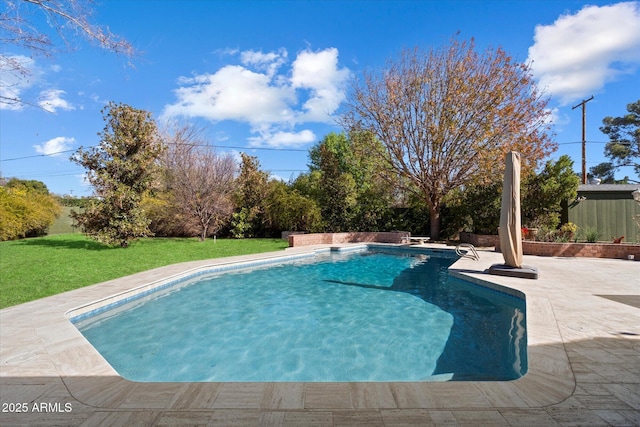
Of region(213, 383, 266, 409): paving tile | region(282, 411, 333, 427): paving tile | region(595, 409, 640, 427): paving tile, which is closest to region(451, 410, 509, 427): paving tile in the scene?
region(595, 409, 640, 427): paving tile

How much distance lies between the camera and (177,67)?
1917cm

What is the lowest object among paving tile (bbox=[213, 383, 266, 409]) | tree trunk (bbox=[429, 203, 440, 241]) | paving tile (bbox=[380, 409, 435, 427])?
paving tile (bbox=[213, 383, 266, 409])

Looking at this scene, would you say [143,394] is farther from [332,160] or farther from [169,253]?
[332,160]

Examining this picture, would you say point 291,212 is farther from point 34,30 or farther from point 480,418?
point 480,418

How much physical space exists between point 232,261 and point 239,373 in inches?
290

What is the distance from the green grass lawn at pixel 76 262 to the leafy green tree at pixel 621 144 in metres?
34.2

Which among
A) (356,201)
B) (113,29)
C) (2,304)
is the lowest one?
(2,304)

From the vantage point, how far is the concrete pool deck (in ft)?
8.04

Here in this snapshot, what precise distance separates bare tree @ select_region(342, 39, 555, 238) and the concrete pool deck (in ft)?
40.8

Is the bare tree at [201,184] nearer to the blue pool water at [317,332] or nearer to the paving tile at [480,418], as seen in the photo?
the blue pool water at [317,332]

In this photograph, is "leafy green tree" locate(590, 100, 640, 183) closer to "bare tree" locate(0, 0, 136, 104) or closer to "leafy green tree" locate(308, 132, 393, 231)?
"leafy green tree" locate(308, 132, 393, 231)

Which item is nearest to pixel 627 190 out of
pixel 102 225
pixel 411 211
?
pixel 411 211

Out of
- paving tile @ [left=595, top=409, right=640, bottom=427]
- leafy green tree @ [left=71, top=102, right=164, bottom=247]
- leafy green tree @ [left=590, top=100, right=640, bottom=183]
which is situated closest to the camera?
paving tile @ [left=595, top=409, right=640, bottom=427]

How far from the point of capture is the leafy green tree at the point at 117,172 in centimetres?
1340
